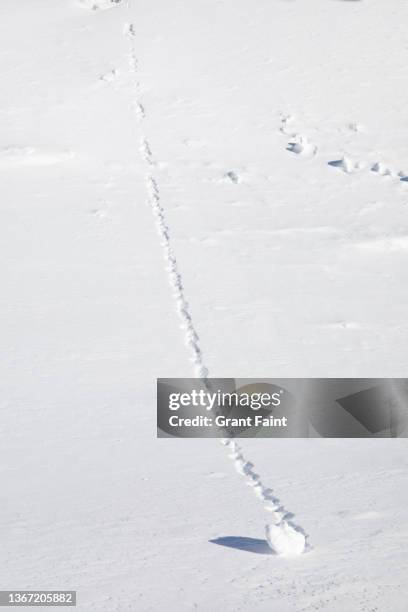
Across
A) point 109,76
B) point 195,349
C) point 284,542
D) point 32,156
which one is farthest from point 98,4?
point 284,542

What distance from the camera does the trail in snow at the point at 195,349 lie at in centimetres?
352

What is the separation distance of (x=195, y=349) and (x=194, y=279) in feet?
3.93

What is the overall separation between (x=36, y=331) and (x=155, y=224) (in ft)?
7.28

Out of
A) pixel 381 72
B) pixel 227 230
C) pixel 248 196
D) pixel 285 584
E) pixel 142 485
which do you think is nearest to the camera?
pixel 285 584

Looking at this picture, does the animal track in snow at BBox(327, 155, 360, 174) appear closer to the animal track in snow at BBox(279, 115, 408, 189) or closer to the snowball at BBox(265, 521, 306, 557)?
the animal track in snow at BBox(279, 115, 408, 189)

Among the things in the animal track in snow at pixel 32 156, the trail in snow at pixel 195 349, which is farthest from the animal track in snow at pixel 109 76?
the animal track in snow at pixel 32 156

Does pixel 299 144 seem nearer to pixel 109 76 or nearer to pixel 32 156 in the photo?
pixel 32 156

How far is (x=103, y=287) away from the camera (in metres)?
7.31

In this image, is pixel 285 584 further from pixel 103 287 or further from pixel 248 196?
pixel 248 196

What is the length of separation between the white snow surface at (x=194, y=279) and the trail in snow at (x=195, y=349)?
0.02m

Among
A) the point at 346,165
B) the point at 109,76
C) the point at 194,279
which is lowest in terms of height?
the point at 194,279

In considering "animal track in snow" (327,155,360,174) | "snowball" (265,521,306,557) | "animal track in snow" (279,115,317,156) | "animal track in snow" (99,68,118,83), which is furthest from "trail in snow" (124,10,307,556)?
"animal track in snow" (327,155,360,174)

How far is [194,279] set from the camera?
7441 millimetres

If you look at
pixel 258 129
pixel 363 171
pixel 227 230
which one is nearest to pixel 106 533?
pixel 227 230
